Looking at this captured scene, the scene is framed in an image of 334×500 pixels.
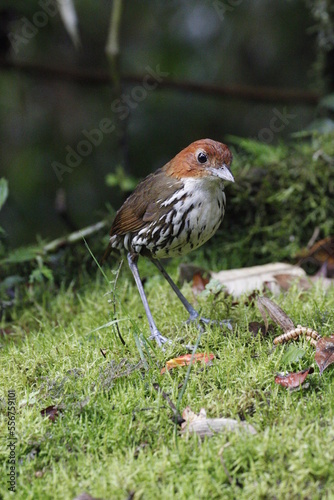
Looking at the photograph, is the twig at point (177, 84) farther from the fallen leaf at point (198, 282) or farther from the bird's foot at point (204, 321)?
the bird's foot at point (204, 321)

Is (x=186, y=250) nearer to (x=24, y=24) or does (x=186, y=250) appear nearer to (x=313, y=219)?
(x=313, y=219)

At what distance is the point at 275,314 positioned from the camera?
3.27 meters

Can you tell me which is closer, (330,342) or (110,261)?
(330,342)

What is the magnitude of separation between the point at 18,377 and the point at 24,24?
15.8 feet

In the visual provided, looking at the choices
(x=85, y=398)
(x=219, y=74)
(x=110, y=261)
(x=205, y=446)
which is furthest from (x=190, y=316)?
(x=219, y=74)

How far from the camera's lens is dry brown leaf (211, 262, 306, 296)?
4.19 m

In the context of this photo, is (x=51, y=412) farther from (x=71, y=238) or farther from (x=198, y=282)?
(x=71, y=238)

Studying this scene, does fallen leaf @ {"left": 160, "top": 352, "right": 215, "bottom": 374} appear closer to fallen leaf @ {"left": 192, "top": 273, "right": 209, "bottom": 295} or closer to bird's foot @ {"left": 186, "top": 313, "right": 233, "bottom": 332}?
bird's foot @ {"left": 186, "top": 313, "right": 233, "bottom": 332}

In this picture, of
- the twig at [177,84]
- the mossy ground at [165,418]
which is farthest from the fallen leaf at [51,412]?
the twig at [177,84]

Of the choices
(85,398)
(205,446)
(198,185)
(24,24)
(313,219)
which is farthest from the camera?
(24,24)

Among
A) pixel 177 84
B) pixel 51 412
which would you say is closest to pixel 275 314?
pixel 51 412

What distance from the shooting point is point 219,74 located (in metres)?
7.85

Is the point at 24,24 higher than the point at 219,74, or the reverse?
the point at 24,24

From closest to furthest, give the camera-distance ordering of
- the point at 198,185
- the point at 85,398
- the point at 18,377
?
1. the point at 85,398
2. the point at 18,377
3. the point at 198,185
